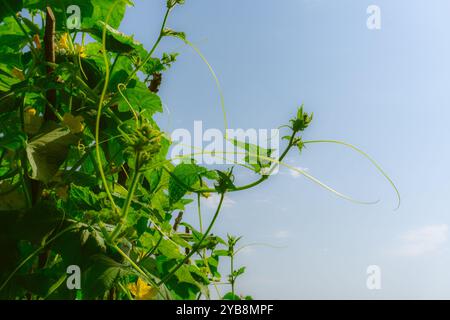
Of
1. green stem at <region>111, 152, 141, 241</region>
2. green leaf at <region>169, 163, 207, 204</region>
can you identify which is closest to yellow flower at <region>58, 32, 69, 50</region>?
green leaf at <region>169, 163, 207, 204</region>

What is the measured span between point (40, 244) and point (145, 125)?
0.36 m

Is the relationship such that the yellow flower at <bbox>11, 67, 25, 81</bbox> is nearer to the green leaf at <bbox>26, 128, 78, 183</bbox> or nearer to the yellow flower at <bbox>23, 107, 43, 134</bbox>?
the yellow flower at <bbox>23, 107, 43, 134</bbox>

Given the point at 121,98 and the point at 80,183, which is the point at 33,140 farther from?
the point at 121,98

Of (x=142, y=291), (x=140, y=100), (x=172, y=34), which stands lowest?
(x=142, y=291)

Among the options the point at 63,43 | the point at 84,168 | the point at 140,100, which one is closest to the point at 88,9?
the point at 63,43

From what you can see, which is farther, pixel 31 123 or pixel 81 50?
pixel 81 50

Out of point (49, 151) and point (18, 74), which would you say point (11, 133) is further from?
point (18, 74)

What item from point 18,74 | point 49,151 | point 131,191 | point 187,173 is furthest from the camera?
point 18,74

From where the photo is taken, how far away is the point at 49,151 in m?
0.91

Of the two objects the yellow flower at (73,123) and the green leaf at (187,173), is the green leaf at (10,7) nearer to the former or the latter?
the yellow flower at (73,123)

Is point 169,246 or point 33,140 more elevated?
point 33,140
